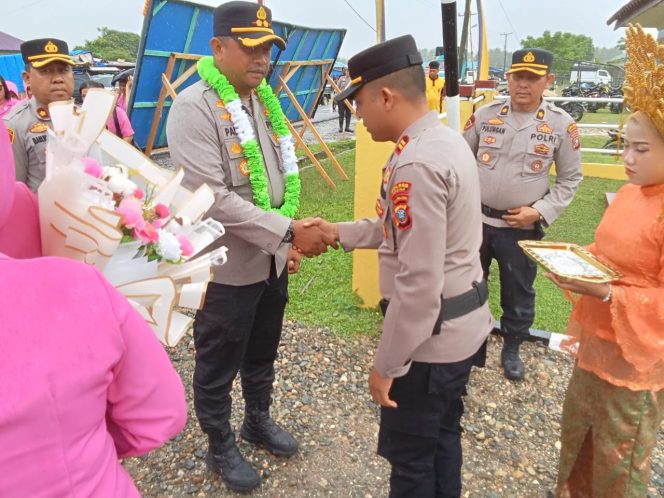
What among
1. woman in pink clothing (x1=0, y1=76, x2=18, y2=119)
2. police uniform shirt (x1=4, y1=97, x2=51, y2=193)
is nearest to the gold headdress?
police uniform shirt (x1=4, y1=97, x2=51, y2=193)

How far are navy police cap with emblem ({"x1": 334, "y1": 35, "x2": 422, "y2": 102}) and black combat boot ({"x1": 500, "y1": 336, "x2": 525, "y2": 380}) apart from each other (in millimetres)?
2366

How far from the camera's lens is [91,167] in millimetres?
1161

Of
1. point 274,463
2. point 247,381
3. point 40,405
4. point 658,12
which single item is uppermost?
point 658,12

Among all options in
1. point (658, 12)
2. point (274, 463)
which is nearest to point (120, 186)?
point (274, 463)

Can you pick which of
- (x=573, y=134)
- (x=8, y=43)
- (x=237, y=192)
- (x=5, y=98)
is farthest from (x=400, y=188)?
(x=8, y=43)

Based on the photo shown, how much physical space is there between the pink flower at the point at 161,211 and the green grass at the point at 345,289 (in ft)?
9.04

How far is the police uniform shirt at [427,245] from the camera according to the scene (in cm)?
164

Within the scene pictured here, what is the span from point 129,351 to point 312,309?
134 inches

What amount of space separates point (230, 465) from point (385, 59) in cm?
204

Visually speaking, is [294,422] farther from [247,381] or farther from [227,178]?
[227,178]

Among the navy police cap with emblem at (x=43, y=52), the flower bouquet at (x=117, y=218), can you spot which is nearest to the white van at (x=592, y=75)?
the navy police cap with emblem at (x=43, y=52)

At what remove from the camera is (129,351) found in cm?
101

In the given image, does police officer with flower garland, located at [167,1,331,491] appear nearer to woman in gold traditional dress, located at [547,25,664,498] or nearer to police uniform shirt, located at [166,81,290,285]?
police uniform shirt, located at [166,81,290,285]

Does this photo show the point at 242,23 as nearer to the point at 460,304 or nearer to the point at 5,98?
the point at 460,304
